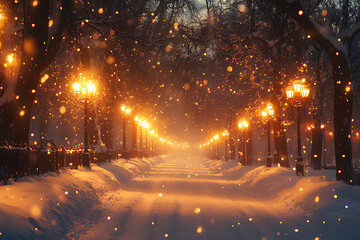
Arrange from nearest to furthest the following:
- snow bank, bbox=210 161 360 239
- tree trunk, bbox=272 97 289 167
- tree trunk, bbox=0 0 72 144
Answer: snow bank, bbox=210 161 360 239, tree trunk, bbox=0 0 72 144, tree trunk, bbox=272 97 289 167

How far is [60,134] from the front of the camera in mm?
98188

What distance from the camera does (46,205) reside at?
11.0 meters

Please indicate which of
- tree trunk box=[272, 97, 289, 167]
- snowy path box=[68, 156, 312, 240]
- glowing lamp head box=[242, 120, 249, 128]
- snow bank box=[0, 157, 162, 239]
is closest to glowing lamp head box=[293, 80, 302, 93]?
snowy path box=[68, 156, 312, 240]

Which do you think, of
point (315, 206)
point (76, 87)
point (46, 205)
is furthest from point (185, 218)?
point (76, 87)

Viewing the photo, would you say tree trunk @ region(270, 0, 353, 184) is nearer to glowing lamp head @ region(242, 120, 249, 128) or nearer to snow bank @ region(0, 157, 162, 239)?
snow bank @ region(0, 157, 162, 239)

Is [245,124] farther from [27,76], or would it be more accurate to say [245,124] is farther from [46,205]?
[46,205]

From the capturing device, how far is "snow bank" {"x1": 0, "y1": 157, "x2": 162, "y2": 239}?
870cm

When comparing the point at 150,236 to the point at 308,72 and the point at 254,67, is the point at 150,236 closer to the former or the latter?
the point at 308,72

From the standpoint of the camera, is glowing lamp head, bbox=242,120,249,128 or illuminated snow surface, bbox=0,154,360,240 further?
glowing lamp head, bbox=242,120,249,128

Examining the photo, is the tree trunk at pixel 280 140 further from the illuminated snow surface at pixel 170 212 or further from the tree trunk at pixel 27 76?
the tree trunk at pixel 27 76

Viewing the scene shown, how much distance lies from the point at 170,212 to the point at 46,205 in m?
3.31

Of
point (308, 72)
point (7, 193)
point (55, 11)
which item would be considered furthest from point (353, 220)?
point (308, 72)

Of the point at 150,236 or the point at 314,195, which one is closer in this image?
the point at 150,236

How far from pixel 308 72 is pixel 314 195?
1344 centimetres
